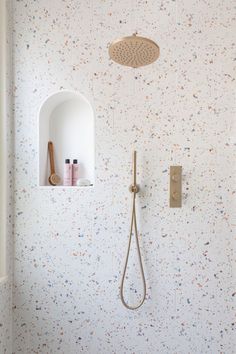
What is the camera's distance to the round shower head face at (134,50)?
1016 millimetres

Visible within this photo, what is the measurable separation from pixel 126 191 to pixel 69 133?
0.48 metres

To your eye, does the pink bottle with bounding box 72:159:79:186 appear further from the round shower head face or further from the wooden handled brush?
the round shower head face

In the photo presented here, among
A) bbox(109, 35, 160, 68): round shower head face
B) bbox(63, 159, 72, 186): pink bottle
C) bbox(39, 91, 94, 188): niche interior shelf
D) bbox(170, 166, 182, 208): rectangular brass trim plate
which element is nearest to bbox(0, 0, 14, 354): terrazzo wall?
bbox(39, 91, 94, 188): niche interior shelf

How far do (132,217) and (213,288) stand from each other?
1.79 ft

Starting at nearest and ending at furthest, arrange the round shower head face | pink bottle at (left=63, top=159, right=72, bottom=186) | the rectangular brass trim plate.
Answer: the round shower head face → the rectangular brass trim plate → pink bottle at (left=63, top=159, right=72, bottom=186)

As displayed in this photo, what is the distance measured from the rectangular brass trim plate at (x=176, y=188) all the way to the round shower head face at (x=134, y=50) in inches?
21.9

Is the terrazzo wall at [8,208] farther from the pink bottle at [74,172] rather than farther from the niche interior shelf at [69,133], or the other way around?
the pink bottle at [74,172]

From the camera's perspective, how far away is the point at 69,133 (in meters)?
1.62

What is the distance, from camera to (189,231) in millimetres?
1442

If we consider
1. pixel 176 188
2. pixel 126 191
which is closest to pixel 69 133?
pixel 126 191

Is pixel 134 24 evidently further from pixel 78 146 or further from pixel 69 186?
pixel 69 186

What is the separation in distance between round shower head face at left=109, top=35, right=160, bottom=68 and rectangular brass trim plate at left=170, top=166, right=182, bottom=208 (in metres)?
0.56

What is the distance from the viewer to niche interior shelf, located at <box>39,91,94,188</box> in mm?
1587

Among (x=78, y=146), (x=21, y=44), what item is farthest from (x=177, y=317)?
(x=21, y=44)
